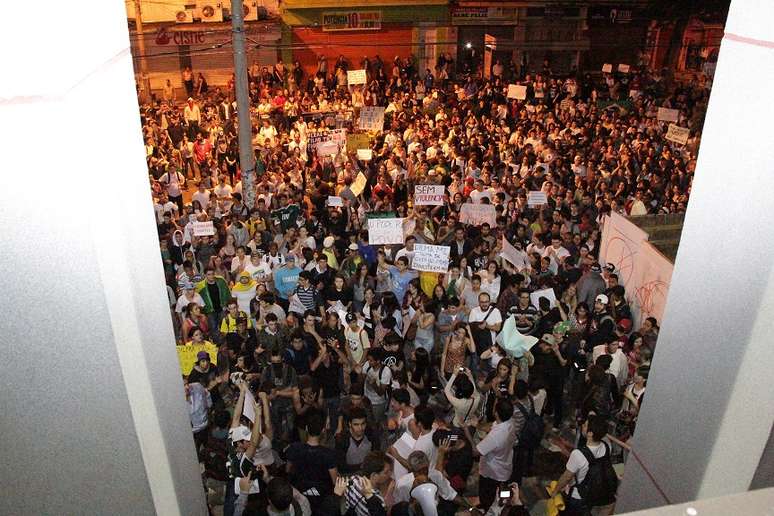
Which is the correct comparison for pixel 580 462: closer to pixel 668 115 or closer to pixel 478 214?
pixel 478 214

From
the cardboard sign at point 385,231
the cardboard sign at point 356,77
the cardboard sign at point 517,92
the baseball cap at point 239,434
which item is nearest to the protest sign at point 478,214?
the cardboard sign at point 385,231

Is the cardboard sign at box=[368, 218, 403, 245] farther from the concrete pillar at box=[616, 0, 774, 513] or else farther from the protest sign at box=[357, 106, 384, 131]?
the protest sign at box=[357, 106, 384, 131]

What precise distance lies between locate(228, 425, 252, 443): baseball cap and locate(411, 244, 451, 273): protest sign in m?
3.43

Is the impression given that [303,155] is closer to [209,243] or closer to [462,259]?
[209,243]

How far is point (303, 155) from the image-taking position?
14.8 metres

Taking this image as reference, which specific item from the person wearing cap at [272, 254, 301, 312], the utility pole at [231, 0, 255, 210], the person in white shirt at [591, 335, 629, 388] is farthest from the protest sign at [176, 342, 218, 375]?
the utility pole at [231, 0, 255, 210]

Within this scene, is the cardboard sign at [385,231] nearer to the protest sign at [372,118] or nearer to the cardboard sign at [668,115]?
Result: the protest sign at [372,118]

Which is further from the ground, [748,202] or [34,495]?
[748,202]

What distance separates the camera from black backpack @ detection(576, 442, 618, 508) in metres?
4.93

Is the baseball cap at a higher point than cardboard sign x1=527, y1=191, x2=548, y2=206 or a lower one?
lower

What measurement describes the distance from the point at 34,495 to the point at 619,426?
5515 mm

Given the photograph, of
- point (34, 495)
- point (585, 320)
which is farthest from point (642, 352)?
point (34, 495)

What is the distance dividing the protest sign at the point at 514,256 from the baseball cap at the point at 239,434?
4399 mm

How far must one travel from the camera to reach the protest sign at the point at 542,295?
7496mm
